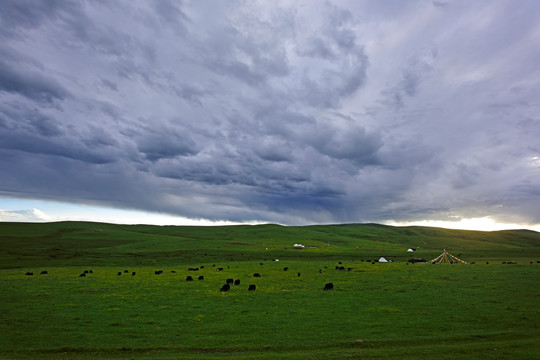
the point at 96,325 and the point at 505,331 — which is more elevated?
the point at 505,331

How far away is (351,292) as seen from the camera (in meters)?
34.0

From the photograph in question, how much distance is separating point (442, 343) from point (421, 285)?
924 inches

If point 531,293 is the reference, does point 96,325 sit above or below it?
below

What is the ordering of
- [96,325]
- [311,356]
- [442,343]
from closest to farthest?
[311,356] → [442,343] → [96,325]

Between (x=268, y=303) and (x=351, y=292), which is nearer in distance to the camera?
(x=268, y=303)

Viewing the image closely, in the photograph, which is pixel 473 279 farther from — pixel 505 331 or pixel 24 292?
pixel 24 292

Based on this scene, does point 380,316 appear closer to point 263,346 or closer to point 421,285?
point 263,346

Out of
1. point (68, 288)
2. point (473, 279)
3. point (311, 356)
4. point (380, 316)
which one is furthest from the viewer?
point (473, 279)

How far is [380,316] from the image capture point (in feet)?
77.0

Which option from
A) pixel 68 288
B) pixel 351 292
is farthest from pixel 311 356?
pixel 68 288

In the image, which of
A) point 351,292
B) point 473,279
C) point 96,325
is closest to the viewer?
point 96,325

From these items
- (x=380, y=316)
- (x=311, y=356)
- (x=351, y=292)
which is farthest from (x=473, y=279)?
(x=311, y=356)

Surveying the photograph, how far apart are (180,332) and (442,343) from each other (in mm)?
15364

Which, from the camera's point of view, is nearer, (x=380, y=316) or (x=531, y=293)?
(x=380, y=316)
